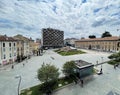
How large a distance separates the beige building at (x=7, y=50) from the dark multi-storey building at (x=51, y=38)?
2672 inches

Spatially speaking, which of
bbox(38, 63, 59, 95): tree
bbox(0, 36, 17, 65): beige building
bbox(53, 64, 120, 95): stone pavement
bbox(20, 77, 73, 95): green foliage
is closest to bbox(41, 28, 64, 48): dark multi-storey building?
bbox(0, 36, 17, 65): beige building

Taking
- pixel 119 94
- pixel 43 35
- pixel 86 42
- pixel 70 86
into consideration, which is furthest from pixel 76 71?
pixel 43 35

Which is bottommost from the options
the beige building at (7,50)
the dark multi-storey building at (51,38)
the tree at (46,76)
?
the tree at (46,76)

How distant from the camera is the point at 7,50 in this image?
3400 cm

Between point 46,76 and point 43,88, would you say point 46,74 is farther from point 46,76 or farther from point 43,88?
point 43,88

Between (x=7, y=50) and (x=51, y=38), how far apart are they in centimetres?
7981

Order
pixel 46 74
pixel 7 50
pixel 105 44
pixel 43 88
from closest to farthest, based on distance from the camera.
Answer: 1. pixel 46 74
2. pixel 43 88
3. pixel 7 50
4. pixel 105 44

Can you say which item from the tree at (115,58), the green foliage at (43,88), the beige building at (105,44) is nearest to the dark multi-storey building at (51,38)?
the beige building at (105,44)

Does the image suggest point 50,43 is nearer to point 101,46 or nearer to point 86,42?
point 86,42

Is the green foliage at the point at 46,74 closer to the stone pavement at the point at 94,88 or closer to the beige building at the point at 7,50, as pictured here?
the stone pavement at the point at 94,88

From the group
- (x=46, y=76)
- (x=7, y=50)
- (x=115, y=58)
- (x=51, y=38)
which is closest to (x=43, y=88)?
(x=46, y=76)

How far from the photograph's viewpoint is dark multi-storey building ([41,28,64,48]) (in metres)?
107

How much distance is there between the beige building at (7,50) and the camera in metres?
31.7

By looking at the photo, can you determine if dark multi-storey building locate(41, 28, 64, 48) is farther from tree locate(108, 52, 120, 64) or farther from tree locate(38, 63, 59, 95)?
tree locate(38, 63, 59, 95)
